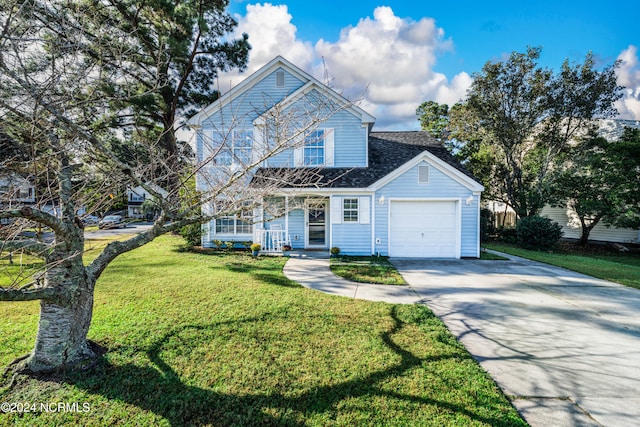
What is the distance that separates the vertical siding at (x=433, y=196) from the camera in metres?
11.3

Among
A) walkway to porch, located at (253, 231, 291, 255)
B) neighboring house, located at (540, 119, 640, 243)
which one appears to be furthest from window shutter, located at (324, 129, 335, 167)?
neighboring house, located at (540, 119, 640, 243)

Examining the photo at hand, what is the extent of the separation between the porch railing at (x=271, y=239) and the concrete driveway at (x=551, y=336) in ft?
17.6

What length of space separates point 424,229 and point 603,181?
12165 millimetres

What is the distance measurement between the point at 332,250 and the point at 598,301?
7.57 m

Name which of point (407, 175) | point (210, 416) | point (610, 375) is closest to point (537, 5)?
point (407, 175)

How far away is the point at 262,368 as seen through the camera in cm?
367

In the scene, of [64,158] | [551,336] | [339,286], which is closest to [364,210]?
[339,286]

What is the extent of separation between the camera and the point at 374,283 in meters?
7.67

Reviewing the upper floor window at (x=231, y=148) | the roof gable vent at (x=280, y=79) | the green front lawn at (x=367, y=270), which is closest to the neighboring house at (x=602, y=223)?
the green front lawn at (x=367, y=270)

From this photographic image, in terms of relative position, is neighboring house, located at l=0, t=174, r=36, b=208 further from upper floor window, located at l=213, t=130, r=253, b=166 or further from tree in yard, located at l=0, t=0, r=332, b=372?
upper floor window, located at l=213, t=130, r=253, b=166

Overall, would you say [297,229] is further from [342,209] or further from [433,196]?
[433,196]

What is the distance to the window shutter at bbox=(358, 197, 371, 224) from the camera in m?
11.7

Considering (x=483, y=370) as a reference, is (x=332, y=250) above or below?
above

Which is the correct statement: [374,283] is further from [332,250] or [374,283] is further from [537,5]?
[537,5]
